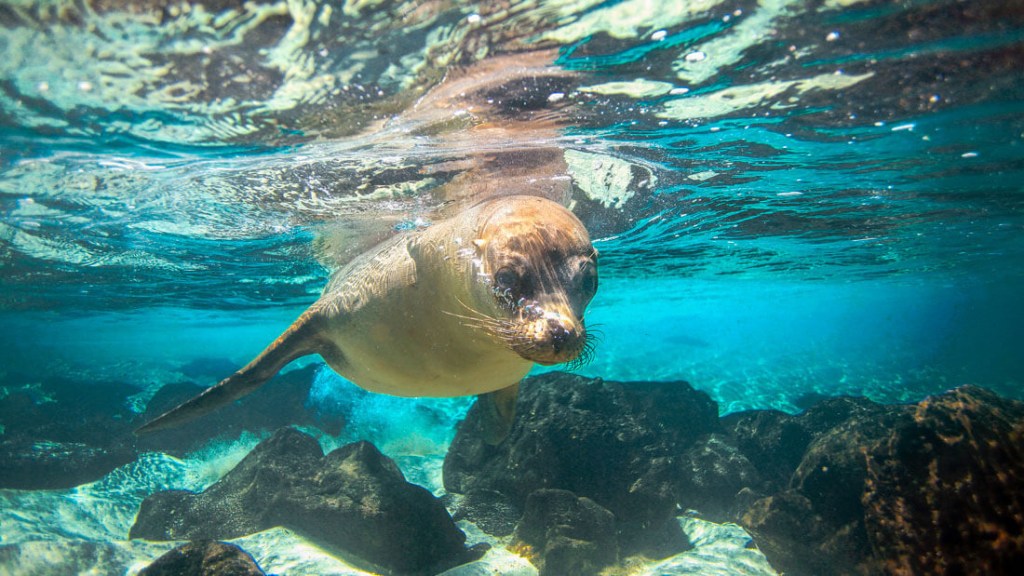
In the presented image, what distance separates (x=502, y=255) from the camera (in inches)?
104

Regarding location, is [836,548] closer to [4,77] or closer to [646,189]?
[646,189]

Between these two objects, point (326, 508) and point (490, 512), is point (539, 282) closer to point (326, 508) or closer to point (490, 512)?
point (326, 508)

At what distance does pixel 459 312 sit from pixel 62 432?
1224cm

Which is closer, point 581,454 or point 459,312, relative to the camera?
point 459,312

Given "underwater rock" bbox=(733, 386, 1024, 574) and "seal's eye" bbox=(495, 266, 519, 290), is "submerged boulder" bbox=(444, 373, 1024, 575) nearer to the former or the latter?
"underwater rock" bbox=(733, 386, 1024, 574)

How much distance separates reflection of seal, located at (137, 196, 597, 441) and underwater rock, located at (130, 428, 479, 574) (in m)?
1.61

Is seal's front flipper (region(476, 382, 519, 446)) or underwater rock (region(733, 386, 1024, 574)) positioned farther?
seal's front flipper (region(476, 382, 519, 446))

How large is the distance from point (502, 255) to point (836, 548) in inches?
196

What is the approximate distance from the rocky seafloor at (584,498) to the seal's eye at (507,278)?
10.6ft

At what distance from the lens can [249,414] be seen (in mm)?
12031

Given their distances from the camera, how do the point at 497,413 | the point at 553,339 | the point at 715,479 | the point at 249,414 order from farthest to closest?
the point at 249,414
the point at 715,479
the point at 497,413
the point at 553,339

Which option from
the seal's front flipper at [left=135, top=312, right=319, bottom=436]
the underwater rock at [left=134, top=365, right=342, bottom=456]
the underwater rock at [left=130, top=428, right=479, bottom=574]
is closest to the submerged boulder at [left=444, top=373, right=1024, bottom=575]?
the underwater rock at [left=130, top=428, right=479, bottom=574]

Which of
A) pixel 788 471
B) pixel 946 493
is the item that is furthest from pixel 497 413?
pixel 788 471

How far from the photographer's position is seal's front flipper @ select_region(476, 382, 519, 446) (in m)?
5.45
